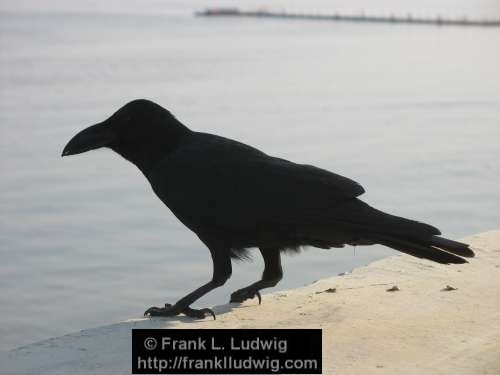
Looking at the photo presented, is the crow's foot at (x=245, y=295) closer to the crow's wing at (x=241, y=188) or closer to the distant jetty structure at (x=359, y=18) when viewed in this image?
the crow's wing at (x=241, y=188)

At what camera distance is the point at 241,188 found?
5.25 meters

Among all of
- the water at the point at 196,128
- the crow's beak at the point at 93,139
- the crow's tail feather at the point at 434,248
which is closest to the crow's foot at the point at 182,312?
the crow's beak at the point at 93,139

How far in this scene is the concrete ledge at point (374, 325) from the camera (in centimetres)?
456

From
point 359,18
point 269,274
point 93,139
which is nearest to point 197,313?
point 269,274

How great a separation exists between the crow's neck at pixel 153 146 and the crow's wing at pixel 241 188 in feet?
0.31

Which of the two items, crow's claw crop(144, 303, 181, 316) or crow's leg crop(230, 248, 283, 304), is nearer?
crow's claw crop(144, 303, 181, 316)

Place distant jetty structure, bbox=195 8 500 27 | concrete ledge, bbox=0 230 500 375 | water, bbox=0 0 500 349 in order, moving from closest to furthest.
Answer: concrete ledge, bbox=0 230 500 375
water, bbox=0 0 500 349
distant jetty structure, bbox=195 8 500 27

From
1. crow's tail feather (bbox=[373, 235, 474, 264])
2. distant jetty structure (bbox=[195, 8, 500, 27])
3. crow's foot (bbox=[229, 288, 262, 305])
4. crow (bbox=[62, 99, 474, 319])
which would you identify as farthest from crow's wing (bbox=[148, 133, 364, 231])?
distant jetty structure (bbox=[195, 8, 500, 27])

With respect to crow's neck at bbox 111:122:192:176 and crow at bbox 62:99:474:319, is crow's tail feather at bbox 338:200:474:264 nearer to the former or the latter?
crow at bbox 62:99:474:319

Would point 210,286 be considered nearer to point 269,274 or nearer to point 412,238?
point 269,274

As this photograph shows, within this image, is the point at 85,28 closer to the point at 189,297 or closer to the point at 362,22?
the point at 362,22

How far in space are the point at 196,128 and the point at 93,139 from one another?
7.91 m

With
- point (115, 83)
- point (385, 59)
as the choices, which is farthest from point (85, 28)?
point (115, 83)

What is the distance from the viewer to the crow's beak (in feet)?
17.9
